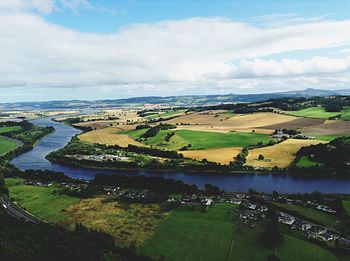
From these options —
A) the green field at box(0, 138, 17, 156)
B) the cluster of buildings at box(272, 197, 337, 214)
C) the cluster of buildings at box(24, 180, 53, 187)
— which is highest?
the green field at box(0, 138, 17, 156)

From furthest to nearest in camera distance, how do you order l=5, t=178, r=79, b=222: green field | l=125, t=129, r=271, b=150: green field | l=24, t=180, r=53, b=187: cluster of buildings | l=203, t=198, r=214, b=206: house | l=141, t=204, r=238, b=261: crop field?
l=125, t=129, r=271, b=150: green field
l=24, t=180, r=53, b=187: cluster of buildings
l=203, t=198, r=214, b=206: house
l=5, t=178, r=79, b=222: green field
l=141, t=204, r=238, b=261: crop field

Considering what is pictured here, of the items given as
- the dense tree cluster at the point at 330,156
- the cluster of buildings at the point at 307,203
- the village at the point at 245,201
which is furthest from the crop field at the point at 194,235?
the dense tree cluster at the point at 330,156

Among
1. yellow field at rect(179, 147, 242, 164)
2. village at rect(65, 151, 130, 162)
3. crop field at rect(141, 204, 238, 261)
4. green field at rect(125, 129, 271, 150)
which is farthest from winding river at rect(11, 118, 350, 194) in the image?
green field at rect(125, 129, 271, 150)

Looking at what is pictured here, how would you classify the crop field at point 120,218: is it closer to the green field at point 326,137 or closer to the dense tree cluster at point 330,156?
the dense tree cluster at point 330,156

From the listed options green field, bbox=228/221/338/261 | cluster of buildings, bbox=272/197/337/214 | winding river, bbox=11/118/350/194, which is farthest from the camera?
winding river, bbox=11/118/350/194

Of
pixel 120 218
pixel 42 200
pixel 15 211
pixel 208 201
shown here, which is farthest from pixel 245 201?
pixel 15 211

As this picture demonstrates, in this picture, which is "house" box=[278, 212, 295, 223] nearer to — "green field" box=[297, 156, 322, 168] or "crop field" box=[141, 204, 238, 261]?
"crop field" box=[141, 204, 238, 261]

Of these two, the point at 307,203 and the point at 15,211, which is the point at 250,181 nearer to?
the point at 307,203

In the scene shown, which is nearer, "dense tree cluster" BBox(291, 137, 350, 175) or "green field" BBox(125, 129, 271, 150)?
"dense tree cluster" BBox(291, 137, 350, 175)
